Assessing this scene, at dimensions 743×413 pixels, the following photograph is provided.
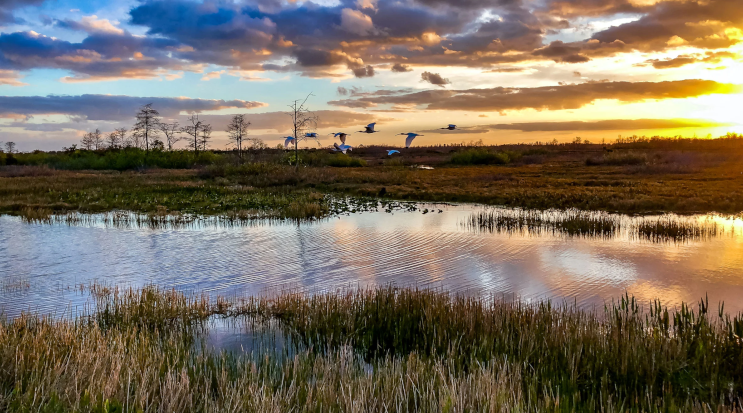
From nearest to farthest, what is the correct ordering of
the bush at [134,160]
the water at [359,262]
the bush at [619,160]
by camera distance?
1. the water at [359,262]
2. the bush at [619,160]
3. the bush at [134,160]

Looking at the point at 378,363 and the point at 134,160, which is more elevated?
the point at 134,160

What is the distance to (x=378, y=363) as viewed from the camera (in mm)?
5832

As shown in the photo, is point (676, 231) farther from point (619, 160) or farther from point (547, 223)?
point (619, 160)

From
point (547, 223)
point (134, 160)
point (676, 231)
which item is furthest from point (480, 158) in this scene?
point (676, 231)

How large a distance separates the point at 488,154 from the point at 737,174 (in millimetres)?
30322

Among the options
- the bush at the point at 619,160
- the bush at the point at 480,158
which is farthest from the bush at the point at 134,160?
the bush at the point at 619,160

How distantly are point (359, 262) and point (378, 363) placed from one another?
23.2 feet

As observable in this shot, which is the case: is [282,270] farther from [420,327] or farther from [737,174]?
[737,174]

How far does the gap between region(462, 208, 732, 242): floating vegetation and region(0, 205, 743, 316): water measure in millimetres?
477

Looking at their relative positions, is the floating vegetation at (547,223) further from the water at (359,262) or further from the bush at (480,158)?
the bush at (480,158)

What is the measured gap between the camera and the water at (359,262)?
33.7 ft

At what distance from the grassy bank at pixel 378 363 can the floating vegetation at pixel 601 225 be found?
29.7ft

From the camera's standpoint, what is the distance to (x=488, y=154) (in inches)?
2420

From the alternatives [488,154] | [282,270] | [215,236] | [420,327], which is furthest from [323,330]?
[488,154]
